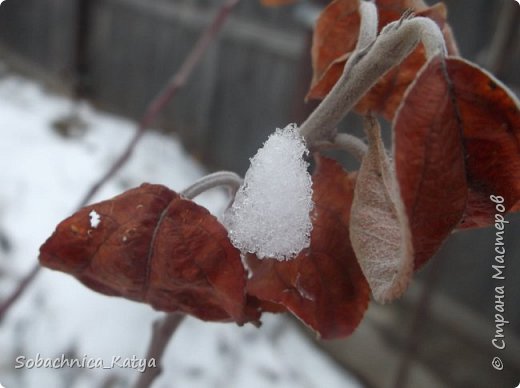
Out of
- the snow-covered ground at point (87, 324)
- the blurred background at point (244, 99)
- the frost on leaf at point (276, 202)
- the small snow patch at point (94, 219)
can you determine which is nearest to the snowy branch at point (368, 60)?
the frost on leaf at point (276, 202)

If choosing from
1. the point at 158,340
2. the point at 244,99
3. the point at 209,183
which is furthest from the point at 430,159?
the point at 244,99

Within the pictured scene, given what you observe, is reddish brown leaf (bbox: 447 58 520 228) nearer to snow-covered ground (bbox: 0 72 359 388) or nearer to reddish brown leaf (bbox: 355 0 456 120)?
reddish brown leaf (bbox: 355 0 456 120)

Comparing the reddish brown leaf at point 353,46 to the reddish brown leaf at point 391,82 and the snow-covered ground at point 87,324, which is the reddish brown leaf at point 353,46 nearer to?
the reddish brown leaf at point 391,82

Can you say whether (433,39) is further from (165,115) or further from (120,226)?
(165,115)

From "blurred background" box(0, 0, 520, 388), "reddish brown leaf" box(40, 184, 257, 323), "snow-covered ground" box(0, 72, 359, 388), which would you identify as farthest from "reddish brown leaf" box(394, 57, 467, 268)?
"snow-covered ground" box(0, 72, 359, 388)

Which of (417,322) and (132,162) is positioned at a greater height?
(417,322)

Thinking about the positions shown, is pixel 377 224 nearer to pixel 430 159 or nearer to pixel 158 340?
pixel 430 159

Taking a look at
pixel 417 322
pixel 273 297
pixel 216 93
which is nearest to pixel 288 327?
pixel 417 322
